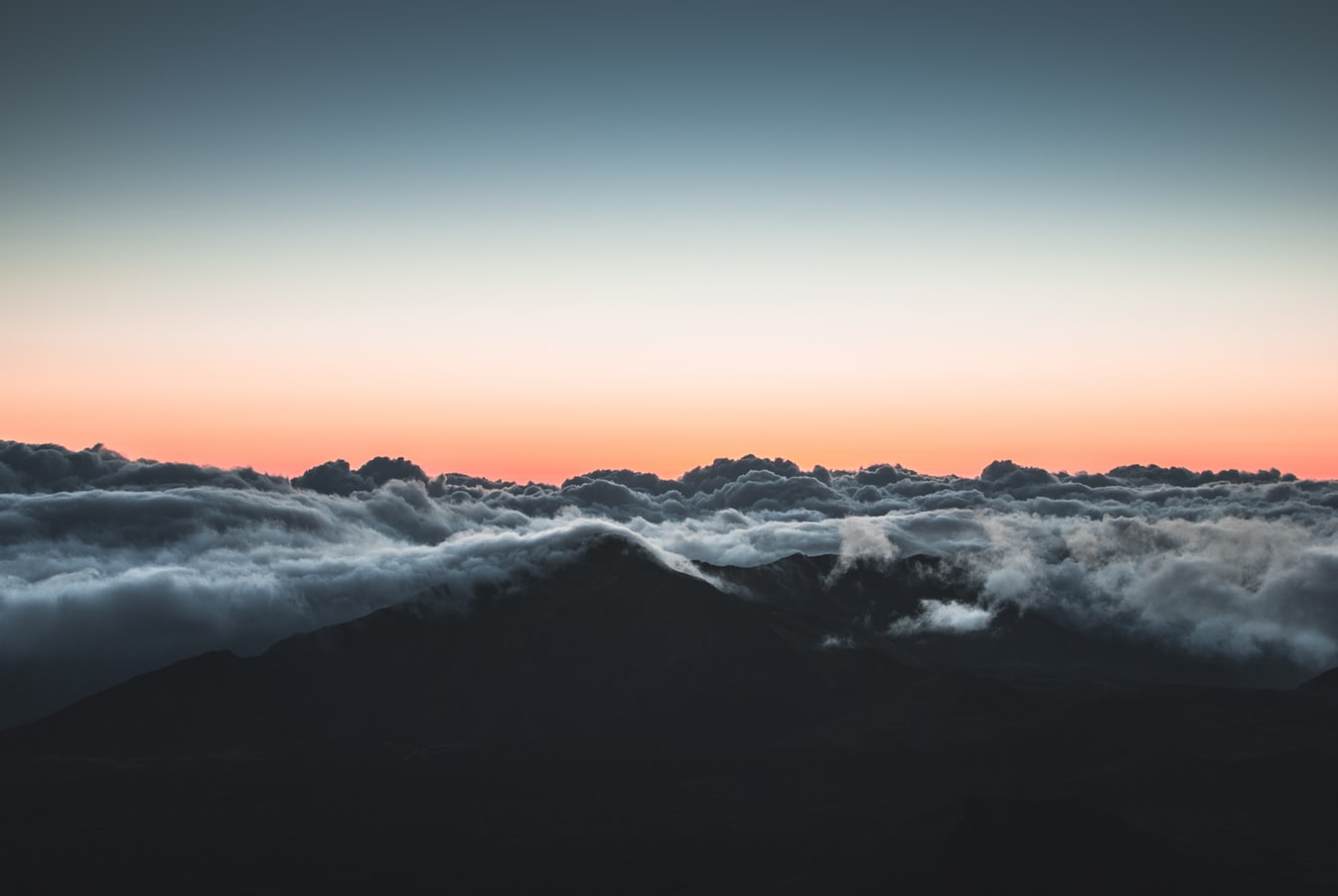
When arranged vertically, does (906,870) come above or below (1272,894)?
above

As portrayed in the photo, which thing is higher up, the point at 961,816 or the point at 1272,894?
the point at 961,816

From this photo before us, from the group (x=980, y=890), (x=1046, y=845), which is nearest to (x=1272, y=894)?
(x=1046, y=845)

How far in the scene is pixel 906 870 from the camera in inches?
6447

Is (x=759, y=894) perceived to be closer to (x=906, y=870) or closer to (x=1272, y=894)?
(x=906, y=870)

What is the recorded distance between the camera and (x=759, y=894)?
184500 millimetres

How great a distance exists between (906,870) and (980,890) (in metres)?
11.2

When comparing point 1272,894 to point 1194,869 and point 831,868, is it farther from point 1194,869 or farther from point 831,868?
point 831,868

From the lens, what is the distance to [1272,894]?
194875 mm

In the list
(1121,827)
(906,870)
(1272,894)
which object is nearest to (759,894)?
(906,870)

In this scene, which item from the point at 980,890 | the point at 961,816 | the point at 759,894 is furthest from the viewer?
the point at 759,894

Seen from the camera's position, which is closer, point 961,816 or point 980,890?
point 980,890

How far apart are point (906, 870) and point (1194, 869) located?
49.7m

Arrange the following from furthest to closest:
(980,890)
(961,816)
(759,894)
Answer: (759,894) → (961,816) → (980,890)

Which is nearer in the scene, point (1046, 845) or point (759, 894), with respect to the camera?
point (1046, 845)
